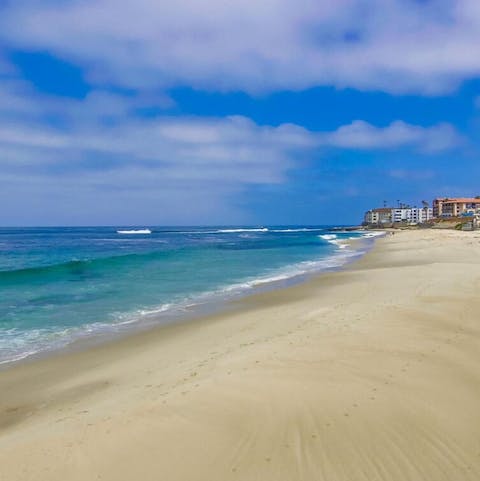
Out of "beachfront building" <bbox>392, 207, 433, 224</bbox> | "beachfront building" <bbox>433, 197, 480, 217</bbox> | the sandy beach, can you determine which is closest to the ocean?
the sandy beach

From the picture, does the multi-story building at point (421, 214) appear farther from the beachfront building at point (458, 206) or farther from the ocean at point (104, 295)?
the ocean at point (104, 295)

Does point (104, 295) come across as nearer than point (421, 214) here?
Yes

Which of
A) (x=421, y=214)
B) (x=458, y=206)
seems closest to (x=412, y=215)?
(x=421, y=214)

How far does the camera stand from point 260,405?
639 centimetres

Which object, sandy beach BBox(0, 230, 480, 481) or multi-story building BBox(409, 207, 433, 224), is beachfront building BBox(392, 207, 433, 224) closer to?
multi-story building BBox(409, 207, 433, 224)

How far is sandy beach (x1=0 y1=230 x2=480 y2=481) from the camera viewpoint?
493cm

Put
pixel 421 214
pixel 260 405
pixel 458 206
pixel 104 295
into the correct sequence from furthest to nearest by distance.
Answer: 1. pixel 421 214
2. pixel 458 206
3. pixel 104 295
4. pixel 260 405

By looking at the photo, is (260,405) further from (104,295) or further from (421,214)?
(421,214)

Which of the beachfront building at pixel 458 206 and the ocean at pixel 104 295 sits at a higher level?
the beachfront building at pixel 458 206

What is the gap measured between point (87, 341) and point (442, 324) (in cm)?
913

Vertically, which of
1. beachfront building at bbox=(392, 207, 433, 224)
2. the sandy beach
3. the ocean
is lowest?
the ocean

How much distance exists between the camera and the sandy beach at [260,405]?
493 centimetres

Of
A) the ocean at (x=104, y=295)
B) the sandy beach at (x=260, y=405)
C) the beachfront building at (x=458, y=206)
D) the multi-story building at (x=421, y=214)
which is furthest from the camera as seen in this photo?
the multi-story building at (x=421, y=214)

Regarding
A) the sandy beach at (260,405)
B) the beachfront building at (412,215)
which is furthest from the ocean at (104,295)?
the beachfront building at (412,215)
